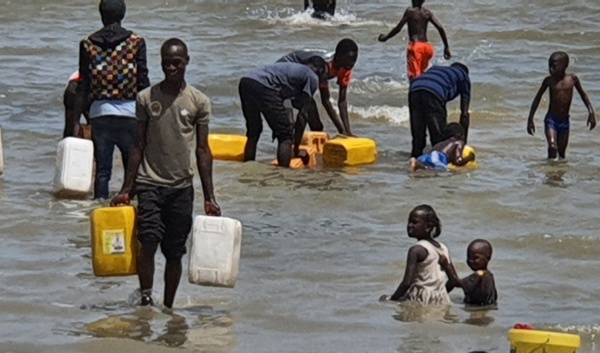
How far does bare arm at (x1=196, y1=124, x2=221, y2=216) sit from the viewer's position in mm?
7578

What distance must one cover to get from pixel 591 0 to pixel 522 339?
20.0m

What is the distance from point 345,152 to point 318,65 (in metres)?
0.79

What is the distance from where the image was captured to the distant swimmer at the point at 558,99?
42.2 feet

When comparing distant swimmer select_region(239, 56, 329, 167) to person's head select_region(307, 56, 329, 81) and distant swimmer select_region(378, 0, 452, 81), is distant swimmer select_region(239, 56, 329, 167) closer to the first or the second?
person's head select_region(307, 56, 329, 81)

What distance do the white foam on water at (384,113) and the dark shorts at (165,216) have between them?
8.20m

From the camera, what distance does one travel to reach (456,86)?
13016 millimetres

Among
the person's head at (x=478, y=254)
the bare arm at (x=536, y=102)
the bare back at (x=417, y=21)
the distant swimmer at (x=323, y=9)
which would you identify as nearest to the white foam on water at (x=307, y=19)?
the distant swimmer at (x=323, y=9)

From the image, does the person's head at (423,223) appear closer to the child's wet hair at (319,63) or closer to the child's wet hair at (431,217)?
the child's wet hair at (431,217)

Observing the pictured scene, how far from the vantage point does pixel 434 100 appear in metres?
12.9

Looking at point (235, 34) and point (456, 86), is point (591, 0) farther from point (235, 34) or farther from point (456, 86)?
point (456, 86)

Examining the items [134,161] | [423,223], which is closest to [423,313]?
[423,223]

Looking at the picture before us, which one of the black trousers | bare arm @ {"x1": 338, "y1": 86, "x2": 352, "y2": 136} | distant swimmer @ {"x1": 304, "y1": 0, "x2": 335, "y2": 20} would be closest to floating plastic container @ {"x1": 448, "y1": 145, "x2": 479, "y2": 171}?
the black trousers

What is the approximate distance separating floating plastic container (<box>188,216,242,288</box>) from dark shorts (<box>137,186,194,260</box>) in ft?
0.33

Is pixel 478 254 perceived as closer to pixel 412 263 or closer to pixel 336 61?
pixel 412 263
